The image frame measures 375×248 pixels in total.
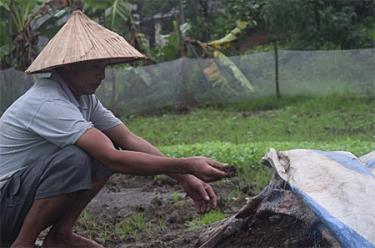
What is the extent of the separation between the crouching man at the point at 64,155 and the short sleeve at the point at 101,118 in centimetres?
6

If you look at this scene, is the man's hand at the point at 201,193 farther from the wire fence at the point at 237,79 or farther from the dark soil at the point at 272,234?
the wire fence at the point at 237,79

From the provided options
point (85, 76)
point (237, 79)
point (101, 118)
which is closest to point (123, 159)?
point (85, 76)

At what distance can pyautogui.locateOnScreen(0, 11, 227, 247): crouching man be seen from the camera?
3.13 meters

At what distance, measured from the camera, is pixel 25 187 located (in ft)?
10.6

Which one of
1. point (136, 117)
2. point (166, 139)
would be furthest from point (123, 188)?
point (136, 117)

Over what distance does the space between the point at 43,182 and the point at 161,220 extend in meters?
1.43

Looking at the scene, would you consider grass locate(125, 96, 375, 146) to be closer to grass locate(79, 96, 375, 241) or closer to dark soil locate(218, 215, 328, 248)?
grass locate(79, 96, 375, 241)

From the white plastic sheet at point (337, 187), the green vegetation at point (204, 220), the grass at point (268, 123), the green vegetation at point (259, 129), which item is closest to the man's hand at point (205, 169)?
the white plastic sheet at point (337, 187)

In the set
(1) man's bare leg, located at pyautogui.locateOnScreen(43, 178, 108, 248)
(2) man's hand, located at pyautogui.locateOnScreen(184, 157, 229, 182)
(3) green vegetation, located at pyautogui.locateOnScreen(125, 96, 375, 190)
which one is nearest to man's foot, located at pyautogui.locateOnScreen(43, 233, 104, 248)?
Result: (1) man's bare leg, located at pyautogui.locateOnScreen(43, 178, 108, 248)

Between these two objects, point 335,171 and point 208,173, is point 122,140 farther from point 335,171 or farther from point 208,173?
point 335,171

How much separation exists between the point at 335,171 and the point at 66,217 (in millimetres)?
1198

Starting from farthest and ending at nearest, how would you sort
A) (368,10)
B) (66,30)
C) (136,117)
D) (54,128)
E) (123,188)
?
(368,10), (136,117), (123,188), (66,30), (54,128)

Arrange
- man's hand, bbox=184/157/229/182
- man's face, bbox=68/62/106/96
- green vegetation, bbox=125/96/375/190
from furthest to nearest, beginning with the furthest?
green vegetation, bbox=125/96/375/190 < man's face, bbox=68/62/106/96 < man's hand, bbox=184/157/229/182

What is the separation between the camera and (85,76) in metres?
3.38
